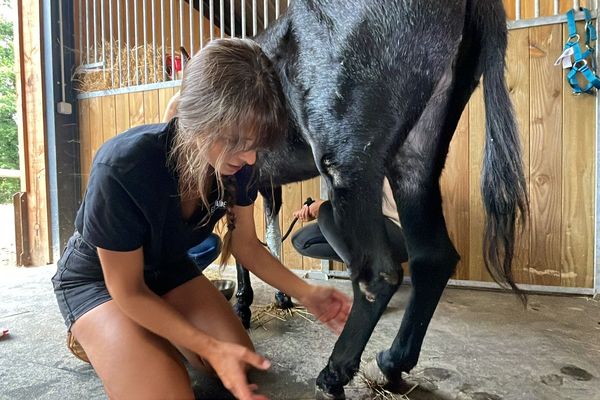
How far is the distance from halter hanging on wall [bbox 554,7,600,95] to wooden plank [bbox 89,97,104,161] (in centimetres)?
304

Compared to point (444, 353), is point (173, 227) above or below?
above

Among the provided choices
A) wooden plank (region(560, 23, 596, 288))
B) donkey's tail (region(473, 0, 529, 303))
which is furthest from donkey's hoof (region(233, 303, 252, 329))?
wooden plank (region(560, 23, 596, 288))

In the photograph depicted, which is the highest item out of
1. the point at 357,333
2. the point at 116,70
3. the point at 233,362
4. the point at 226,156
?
the point at 116,70

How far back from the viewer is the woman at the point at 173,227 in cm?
85

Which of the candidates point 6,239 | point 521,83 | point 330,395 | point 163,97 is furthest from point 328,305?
point 6,239

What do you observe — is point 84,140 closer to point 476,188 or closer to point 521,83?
point 476,188

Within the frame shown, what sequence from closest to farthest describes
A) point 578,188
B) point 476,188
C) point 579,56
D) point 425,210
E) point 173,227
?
1. point 173,227
2. point 425,210
3. point 579,56
4. point 578,188
5. point 476,188

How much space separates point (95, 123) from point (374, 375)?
9.66 ft

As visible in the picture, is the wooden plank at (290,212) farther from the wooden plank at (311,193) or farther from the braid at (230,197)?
the braid at (230,197)

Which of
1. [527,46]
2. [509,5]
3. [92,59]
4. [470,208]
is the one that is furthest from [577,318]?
[92,59]

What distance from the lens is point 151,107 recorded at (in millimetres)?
3043

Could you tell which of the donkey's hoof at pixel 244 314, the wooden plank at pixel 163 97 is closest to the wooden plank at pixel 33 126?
the wooden plank at pixel 163 97

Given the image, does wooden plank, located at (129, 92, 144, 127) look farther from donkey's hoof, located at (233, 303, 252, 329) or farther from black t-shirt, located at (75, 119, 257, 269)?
black t-shirt, located at (75, 119, 257, 269)

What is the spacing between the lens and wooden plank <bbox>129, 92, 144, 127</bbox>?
308 cm
